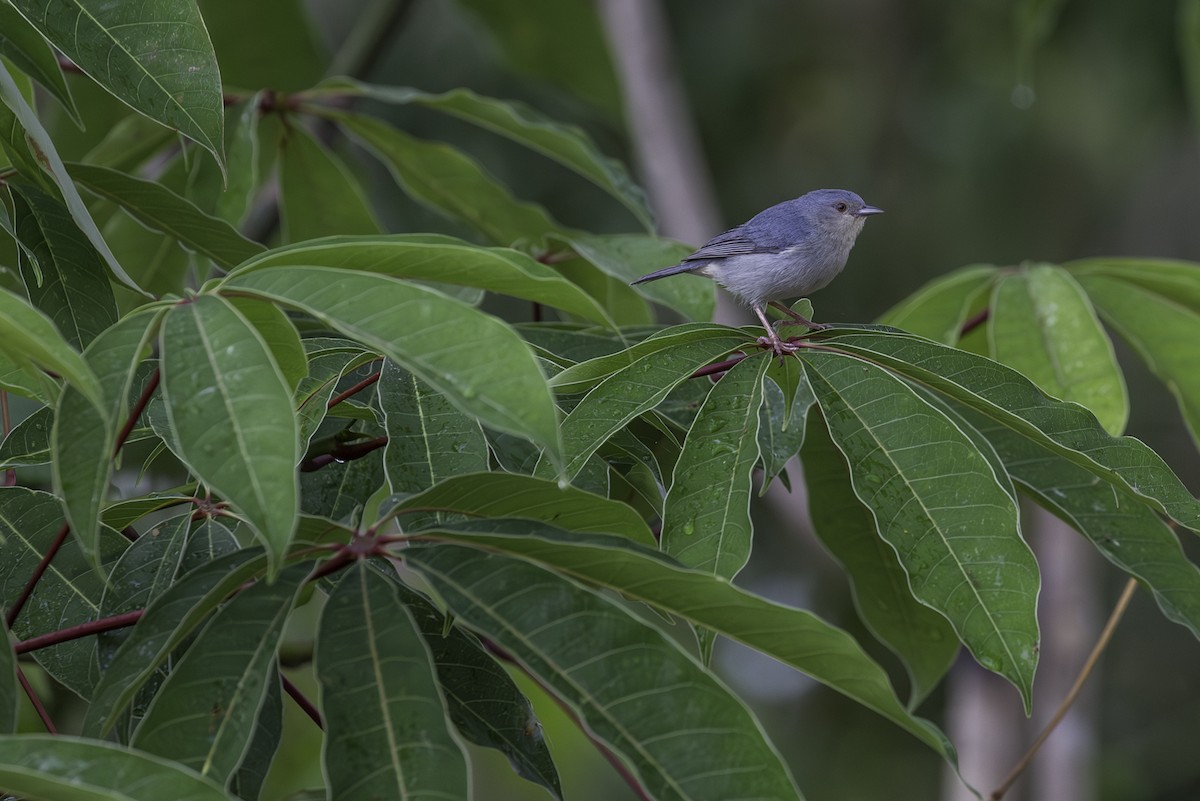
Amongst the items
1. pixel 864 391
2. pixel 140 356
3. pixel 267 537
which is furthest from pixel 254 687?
pixel 864 391

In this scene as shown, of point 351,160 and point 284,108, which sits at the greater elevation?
point 284,108

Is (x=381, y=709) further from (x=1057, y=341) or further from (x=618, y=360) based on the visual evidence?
(x=1057, y=341)

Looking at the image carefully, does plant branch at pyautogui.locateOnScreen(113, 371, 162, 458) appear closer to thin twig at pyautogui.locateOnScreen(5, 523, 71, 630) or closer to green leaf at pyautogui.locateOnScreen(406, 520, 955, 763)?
thin twig at pyautogui.locateOnScreen(5, 523, 71, 630)

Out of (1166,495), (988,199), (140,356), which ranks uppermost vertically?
(140,356)

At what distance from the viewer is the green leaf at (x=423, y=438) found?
1527 millimetres

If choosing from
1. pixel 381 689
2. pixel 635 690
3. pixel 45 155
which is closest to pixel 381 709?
pixel 381 689

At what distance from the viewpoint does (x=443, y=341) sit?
1.20 meters

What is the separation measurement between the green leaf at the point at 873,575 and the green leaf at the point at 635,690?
92 cm

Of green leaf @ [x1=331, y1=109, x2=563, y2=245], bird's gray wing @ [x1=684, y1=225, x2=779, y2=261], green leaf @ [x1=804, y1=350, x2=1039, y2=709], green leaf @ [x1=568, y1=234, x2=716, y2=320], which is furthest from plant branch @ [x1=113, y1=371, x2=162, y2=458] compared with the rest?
bird's gray wing @ [x1=684, y1=225, x2=779, y2=261]

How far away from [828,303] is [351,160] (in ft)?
13.1

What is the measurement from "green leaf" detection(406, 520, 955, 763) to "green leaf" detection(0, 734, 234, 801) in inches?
14.2

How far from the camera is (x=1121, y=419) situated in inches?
84.5

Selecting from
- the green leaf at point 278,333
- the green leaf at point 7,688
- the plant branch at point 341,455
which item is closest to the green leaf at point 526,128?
the plant branch at point 341,455

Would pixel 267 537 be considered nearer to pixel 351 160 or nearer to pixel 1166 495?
pixel 1166 495
